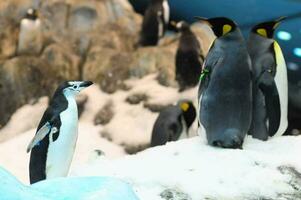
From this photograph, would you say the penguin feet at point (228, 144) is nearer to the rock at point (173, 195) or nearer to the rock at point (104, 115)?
the rock at point (173, 195)

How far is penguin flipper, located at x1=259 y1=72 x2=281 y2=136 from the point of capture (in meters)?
3.89

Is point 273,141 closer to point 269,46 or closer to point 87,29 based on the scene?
point 269,46

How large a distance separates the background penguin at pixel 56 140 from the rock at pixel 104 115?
3842 mm

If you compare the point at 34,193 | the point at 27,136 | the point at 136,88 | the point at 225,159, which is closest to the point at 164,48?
the point at 136,88

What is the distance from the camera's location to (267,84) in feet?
12.8

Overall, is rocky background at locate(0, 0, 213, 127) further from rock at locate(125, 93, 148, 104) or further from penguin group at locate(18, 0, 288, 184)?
penguin group at locate(18, 0, 288, 184)

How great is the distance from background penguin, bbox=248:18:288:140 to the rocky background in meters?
4.18

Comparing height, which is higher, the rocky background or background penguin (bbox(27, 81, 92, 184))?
background penguin (bbox(27, 81, 92, 184))

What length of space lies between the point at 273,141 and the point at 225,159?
668mm

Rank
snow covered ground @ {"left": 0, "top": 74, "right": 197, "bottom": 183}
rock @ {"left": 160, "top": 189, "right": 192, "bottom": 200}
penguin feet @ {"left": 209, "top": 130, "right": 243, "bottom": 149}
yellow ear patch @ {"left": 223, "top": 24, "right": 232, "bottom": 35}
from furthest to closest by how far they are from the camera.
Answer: snow covered ground @ {"left": 0, "top": 74, "right": 197, "bottom": 183} < yellow ear patch @ {"left": 223, "top": 24, "right": 232, "bottom": 35} < penguin feet @ {"left": 209, "top": 130, "right": 243, "bottom": 149} < rock @ {"left": 160, "top": 189, "right": 192, "bottom": 200}

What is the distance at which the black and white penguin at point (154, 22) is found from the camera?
905 centimetres

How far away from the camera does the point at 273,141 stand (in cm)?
375

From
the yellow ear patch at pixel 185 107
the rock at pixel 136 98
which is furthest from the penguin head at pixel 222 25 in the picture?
the rock at pixel 136 98

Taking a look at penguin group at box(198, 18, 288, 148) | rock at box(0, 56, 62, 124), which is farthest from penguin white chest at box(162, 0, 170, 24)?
penguin group at box(198, 18, 288, 148)
